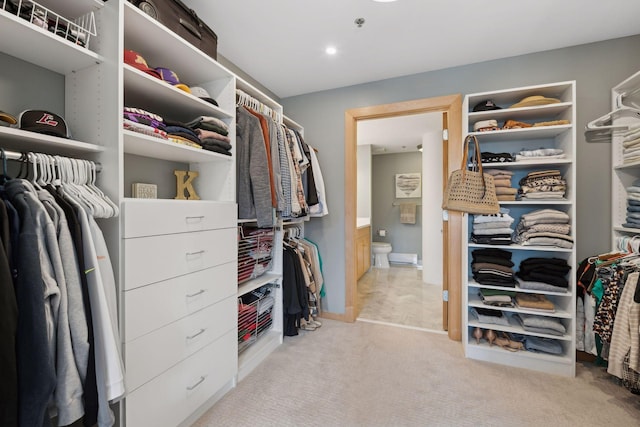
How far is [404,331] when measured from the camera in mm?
2529

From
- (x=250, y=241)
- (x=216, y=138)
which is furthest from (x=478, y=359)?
Result: (x=216, y=138)

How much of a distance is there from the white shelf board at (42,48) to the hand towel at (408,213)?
4987 mm

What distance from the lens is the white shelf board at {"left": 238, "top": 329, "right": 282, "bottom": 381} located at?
1845mm

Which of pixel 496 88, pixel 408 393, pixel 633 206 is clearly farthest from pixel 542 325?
pixel 496 88

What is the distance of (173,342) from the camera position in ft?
4.22

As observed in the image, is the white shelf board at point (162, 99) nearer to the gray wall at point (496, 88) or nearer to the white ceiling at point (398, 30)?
the white ceiling at point (398, 30)

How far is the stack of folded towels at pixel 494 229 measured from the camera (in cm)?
202

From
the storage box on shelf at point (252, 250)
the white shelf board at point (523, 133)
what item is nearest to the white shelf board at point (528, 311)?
the white shelf board at point (523, 133)

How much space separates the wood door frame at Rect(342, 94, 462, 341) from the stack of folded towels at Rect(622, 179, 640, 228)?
0.99 m

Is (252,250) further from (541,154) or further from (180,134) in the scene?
(541,154)

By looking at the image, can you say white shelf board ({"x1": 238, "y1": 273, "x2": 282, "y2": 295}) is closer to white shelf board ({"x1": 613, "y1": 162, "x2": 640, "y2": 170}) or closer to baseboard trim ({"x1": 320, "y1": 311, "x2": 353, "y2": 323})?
baseboard trim ({"x1": 320, "y1": 311, "x2": 353, "y2": 323})

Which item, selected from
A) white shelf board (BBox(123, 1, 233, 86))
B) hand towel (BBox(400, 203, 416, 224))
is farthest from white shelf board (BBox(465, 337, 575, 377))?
hand towel (BBox(400, 203, 416, 224))

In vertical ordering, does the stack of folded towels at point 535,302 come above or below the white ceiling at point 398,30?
below

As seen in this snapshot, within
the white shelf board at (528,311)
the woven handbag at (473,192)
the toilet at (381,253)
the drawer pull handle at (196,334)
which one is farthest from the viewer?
the toilet at (381,253)
